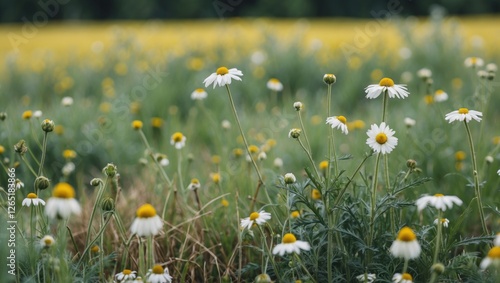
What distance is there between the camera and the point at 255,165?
1557mm

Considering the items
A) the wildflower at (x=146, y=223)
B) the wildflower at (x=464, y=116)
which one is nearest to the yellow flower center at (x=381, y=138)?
the wildflower at (x=464, y=116)

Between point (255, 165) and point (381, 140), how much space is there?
36 centimetres

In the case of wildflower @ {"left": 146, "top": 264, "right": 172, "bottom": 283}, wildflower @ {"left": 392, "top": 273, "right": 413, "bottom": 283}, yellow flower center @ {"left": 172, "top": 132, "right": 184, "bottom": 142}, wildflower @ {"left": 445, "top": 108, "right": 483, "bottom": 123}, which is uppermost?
wildflower @ {"left": 445, "top": 108, "right": 483, "bottom": 123}

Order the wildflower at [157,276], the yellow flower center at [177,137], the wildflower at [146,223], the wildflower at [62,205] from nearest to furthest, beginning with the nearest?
1. the wildflower at [62,205]
2. the wildflower at [146,223]
3. the wildflower at [157,276]
4. the yellow flower center at [177,137]

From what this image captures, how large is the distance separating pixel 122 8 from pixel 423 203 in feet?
48.4

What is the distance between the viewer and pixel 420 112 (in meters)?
3.23

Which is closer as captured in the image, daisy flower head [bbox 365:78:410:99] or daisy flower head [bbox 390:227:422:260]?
daisy flower head [bbox 390:227:422:260]

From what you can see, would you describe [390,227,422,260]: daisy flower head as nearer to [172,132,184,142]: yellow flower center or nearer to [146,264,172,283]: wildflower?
[146,264,172,283]: wildflower

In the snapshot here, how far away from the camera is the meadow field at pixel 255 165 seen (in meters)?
1.47

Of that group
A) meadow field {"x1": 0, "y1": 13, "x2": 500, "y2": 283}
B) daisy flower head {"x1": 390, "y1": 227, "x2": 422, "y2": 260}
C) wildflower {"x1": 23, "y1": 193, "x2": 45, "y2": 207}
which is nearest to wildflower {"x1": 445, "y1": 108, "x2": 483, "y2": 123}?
meadow field {"x1": 0, "y1": 13, "x2": 500, "y2": 283}

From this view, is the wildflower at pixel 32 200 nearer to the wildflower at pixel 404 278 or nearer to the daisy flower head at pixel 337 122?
the daisy flower head at pixel 337 122

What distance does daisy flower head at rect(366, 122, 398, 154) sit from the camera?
1379 millimetres

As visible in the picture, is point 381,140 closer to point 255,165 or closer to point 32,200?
point 255,165

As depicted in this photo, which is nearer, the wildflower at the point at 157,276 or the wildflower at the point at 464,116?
the wildflower at the point at 157,276
